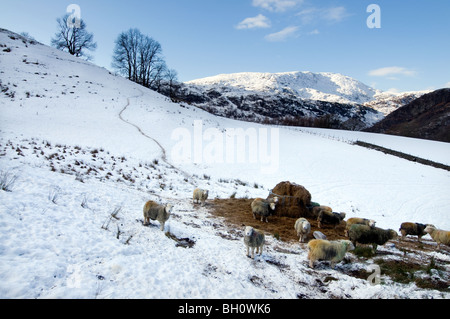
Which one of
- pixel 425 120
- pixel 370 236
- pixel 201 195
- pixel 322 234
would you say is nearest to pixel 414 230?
pixel 370 236

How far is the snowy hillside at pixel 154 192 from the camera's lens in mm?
4365

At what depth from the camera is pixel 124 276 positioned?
4156 mm

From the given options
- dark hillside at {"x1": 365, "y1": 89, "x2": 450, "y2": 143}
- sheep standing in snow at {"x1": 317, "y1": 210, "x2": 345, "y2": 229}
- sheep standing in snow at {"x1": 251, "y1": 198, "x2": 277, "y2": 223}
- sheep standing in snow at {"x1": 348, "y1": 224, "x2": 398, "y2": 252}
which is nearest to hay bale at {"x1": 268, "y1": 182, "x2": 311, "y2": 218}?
sheep standing in snow at {"x1": 317, "y1": 210, "x2": 345, "y2": 229}

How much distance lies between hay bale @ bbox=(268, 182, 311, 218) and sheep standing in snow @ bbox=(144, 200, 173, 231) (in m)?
6.71

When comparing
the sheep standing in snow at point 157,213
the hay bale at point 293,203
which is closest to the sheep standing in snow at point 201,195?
the hay bale at point 293,203

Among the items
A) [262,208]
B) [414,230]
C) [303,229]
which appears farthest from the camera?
[262,208]

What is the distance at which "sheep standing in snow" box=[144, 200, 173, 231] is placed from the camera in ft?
22.5

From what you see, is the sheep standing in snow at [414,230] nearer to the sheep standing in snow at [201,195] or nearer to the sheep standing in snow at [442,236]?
the sheep standing in snow at [442,236]

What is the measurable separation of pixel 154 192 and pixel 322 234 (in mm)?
9145

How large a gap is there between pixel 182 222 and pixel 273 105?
173 m

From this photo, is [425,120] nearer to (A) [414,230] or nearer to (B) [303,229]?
(A) [414,230]

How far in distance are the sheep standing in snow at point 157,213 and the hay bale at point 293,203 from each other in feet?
22.0

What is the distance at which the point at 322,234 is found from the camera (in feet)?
27.4
